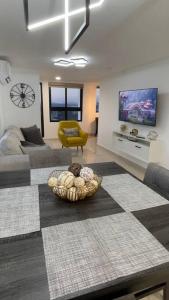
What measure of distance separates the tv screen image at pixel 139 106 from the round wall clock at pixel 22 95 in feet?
7.51

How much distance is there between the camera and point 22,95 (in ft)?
15.7

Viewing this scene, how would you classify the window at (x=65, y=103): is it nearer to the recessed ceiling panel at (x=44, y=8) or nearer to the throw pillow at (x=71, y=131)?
the throw pillow at (x=71, y=131)

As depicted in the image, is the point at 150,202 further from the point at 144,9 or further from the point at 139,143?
the point at 139,143

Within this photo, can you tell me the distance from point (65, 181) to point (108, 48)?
2375 mm

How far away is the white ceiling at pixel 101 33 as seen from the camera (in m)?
1.58

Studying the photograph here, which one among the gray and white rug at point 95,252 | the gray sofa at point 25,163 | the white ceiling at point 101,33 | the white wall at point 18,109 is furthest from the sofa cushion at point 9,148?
the white wall at point 18,109

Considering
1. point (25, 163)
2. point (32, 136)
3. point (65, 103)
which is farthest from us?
point (65, 103)

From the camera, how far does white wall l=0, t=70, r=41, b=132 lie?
4.61 m

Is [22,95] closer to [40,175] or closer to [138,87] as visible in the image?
[138,87]

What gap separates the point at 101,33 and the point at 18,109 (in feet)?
10.7

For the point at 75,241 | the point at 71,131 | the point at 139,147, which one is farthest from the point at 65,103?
the point at 75,241

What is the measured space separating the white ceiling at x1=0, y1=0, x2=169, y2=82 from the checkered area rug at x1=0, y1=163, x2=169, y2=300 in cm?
149

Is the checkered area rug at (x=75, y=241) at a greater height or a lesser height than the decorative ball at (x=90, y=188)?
lesser

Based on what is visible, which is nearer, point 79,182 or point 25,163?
point 79,182
